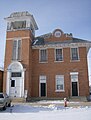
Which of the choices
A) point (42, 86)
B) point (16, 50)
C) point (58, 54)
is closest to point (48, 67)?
point (58, 54)

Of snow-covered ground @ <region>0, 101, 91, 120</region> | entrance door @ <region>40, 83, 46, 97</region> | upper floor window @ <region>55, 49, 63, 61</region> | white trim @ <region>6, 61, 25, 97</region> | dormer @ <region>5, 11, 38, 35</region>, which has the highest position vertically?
dormer @ <region>5, 11, 38, 35</region>

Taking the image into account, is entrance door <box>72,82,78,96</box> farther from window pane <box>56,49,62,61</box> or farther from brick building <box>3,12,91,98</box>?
window pane <box>56,49,62,61</box>

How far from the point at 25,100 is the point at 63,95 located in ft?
17.3

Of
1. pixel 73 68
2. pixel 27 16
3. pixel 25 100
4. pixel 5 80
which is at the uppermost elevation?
pixel 27 16

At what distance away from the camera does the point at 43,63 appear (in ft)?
90.1

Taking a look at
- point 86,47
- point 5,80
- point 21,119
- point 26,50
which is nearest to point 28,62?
point 26,50

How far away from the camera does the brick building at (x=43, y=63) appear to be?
26.0 meters

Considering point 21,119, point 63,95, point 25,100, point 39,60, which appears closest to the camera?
point 21,119

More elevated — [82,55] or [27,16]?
[27,16]

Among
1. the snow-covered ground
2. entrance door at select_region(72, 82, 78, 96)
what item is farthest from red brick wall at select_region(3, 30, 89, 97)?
the snow-covered ground

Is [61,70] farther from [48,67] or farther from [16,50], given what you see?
[16,50]

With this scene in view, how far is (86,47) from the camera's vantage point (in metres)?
26.8

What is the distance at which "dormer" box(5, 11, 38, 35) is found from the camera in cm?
2792

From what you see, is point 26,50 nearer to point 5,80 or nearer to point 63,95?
point 5,80
